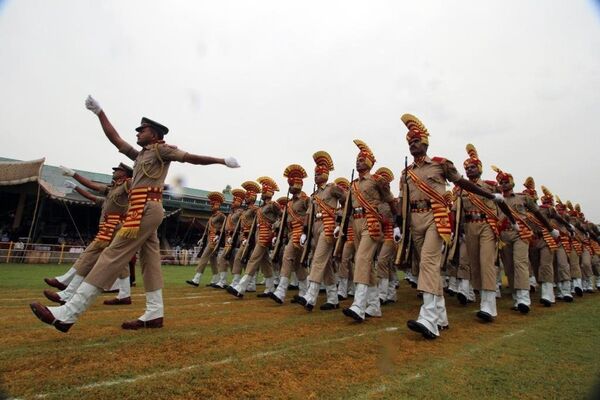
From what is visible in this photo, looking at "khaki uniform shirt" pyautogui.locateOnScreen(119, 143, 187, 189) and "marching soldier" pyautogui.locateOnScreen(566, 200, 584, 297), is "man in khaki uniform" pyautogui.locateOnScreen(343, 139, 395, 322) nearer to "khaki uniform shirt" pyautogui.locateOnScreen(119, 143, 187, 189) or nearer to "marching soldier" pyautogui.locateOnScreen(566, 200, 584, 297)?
"khaki uniform shirt" pyautogui.locateOnScreen(119, 143, 187, 189)

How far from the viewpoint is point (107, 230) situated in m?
5.83

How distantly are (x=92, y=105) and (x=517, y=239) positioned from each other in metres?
7.60

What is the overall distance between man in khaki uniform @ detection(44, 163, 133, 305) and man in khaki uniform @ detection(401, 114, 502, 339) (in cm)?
407

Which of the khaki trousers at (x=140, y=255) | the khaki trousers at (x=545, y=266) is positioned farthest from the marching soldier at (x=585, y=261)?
the khaki trousers at (x=140, y=255)

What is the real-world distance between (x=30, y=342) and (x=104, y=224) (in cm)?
259

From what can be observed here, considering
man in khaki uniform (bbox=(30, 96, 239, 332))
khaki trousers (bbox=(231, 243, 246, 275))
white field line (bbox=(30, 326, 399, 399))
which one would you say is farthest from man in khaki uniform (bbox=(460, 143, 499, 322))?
khaki trousers (bbox=(231, 243, 246, 275))

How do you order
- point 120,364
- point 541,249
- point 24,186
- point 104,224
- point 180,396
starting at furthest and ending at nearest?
point 24,186
point 541,249
point 104,224
point 120,364
point 180,396

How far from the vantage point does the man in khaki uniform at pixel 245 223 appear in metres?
9.38

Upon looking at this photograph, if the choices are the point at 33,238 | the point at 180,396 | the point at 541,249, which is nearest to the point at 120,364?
the point at 180,396

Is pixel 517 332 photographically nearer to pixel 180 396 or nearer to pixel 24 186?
pixel 180 396

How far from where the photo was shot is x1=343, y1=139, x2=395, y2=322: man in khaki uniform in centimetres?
541

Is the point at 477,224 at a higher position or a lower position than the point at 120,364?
higher

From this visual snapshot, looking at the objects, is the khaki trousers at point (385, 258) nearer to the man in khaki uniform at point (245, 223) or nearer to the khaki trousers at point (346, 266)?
the khaki trousers at point (346, 266)

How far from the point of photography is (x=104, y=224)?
5.99 m
